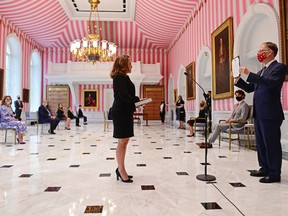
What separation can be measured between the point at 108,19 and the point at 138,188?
35.3ft

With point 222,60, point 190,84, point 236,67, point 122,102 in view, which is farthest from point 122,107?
point 190,84

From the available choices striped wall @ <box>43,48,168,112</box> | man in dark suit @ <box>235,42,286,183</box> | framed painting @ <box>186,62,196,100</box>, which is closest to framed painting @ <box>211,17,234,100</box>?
framed painting @ <box>186,62,196,100</box>

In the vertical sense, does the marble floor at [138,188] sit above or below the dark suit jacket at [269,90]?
below

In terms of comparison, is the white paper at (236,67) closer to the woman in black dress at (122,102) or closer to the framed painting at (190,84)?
the woman in black dress at (122,102)

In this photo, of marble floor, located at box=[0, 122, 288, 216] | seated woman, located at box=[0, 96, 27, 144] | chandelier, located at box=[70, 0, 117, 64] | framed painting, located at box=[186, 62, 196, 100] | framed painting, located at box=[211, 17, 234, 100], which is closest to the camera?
marble floor, located at box=[0, 122, 288, 216]

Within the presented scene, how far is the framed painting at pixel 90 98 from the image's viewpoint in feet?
49.4

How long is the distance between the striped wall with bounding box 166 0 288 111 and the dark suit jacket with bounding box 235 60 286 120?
1880mm

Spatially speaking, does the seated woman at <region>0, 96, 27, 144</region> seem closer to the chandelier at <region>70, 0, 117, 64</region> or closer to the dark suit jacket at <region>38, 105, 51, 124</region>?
the dark suit jacket at <region>38, 105, 51, 124</region>

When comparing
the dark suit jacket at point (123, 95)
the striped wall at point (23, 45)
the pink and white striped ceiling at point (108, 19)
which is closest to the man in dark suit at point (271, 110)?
the dark suit jacket at point (123, 95)

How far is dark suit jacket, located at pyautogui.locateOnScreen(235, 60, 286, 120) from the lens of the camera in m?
2.43

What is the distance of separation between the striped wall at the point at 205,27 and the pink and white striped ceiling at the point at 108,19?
48 cm

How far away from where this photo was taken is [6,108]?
18.5 ft

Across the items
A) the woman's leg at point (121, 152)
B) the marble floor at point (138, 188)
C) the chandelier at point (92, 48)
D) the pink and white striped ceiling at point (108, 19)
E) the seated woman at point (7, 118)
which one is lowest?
the marble floor at point (138, 188)

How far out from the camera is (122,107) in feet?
8.41
